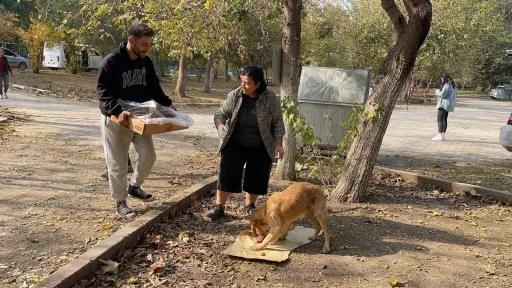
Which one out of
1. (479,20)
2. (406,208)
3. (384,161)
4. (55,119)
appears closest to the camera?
(406,208)

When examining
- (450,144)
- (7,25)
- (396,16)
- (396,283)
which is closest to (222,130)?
(396,283)

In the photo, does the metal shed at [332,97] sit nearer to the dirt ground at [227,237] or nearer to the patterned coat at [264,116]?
the dirt ground at [227,237]

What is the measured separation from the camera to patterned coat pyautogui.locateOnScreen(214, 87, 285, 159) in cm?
493

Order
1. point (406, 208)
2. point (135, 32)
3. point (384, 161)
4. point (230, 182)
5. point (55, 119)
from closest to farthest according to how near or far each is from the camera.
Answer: point (135, 32) → point (230, 182) → point (406, 208) → point (384, 161) → point (55, 119)

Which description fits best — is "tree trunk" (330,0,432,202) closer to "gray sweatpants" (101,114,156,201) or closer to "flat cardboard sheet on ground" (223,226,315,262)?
"flat cardboard sheet on ground" (223,226,315,262)

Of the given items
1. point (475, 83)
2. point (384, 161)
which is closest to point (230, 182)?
point (384, 161)

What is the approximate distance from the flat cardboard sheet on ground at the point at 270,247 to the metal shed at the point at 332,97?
4.30 meters

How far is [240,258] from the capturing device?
4242mm

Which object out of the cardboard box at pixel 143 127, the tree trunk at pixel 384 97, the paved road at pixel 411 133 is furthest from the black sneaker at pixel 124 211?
the paved road at pixel 411 133

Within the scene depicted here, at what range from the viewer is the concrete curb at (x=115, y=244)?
3.47 metres

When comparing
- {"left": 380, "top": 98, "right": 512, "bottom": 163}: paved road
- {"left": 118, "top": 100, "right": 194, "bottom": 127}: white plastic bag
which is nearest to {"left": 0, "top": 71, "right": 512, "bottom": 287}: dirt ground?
{"left": 118, "top": 100, "right": 194, "bottom": 127}: white plastic bag

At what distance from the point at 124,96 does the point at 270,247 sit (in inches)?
79.4

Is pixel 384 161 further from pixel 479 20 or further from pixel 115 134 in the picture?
pixel 479 20

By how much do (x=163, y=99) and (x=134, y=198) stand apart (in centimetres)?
125
